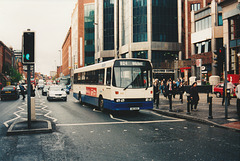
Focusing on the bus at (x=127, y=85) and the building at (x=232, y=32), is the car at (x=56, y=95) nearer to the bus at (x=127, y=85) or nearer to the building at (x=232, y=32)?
the bus at (x=127, y=85)

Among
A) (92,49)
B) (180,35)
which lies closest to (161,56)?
(180,35)

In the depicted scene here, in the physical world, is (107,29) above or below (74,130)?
above

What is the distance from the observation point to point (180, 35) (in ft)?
168

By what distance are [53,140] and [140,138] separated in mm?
2499

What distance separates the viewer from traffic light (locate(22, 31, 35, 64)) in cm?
839

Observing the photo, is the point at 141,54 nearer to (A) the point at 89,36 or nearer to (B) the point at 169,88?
(B) the point at 169,88

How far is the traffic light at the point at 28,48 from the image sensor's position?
8.39 metres

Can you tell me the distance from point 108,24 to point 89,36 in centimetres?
1734

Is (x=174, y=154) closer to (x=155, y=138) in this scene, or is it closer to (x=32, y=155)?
(x=155, y=138)

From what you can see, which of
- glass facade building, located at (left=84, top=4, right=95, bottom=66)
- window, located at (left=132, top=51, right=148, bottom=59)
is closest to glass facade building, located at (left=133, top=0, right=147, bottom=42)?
window, located at (left=132, top=51, right=148, bottom=59)

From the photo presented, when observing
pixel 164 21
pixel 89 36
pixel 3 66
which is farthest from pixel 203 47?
pixel 3 66

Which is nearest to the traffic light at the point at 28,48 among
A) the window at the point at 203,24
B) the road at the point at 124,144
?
the road at the point at 124,144

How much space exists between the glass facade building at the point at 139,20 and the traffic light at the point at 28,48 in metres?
41.6

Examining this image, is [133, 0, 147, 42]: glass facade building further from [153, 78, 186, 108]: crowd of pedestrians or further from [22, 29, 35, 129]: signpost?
[22, 29, 35, 129]: signpost
